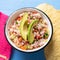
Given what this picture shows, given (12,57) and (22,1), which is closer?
(12,57)

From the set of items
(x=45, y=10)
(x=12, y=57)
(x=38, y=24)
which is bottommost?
(x=12, y=57)

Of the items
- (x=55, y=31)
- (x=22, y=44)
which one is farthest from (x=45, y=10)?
(x=22, y=44)

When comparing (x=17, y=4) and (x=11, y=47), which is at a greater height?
(x=17, y=4)

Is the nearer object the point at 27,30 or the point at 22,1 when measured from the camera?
the point at 27,30

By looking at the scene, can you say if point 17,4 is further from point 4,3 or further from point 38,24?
point 38,24

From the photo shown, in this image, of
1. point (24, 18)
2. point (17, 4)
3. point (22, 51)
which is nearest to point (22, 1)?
point (17, 4)

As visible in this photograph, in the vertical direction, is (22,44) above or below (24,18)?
below

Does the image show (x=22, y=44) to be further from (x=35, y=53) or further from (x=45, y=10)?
(x=45, y=10)
